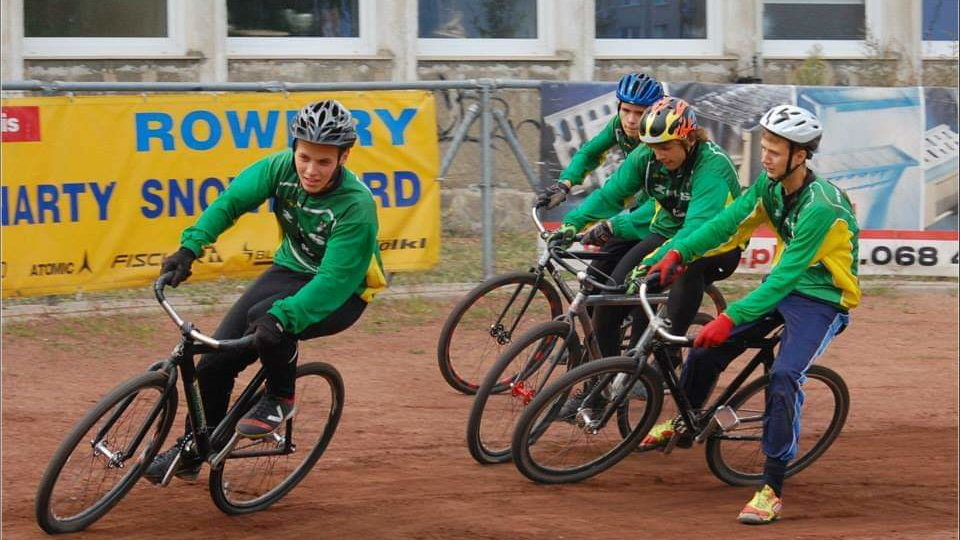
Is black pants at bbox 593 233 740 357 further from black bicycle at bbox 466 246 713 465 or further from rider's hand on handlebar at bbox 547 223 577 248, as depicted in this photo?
rider's hand on handlebar at bbox 547 223 577 248

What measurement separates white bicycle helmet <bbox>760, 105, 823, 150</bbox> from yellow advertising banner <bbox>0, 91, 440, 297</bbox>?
4.90m

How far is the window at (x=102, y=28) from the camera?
13.7m

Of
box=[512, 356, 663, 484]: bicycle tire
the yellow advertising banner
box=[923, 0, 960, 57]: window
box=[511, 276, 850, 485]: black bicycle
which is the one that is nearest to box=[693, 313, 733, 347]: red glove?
box=[511, 276, 850, 485]: black bicycle

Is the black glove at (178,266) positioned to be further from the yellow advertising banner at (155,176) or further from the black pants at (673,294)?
the yellow advertising banner at (155,176)

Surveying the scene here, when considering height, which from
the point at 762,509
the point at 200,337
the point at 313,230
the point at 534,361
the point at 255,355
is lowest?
the point at 762,509

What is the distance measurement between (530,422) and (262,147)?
15.2ft

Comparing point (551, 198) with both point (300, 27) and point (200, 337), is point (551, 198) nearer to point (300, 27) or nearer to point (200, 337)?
point (200, 337)

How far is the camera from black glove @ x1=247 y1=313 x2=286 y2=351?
6.03 m

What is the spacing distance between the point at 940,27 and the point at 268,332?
1244 cm

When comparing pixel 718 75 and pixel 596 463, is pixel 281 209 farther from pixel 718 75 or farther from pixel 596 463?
pixel 718 75

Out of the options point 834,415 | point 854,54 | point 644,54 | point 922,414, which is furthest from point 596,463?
point 854,54

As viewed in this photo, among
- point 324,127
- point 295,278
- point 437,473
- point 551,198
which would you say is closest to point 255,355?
point 295,278

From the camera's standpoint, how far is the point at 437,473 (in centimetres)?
743

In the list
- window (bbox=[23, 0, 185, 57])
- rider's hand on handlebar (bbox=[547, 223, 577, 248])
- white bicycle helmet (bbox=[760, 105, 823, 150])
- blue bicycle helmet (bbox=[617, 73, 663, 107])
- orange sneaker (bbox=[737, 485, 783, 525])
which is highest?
window (bbox=[23, 0, 185, 57])
